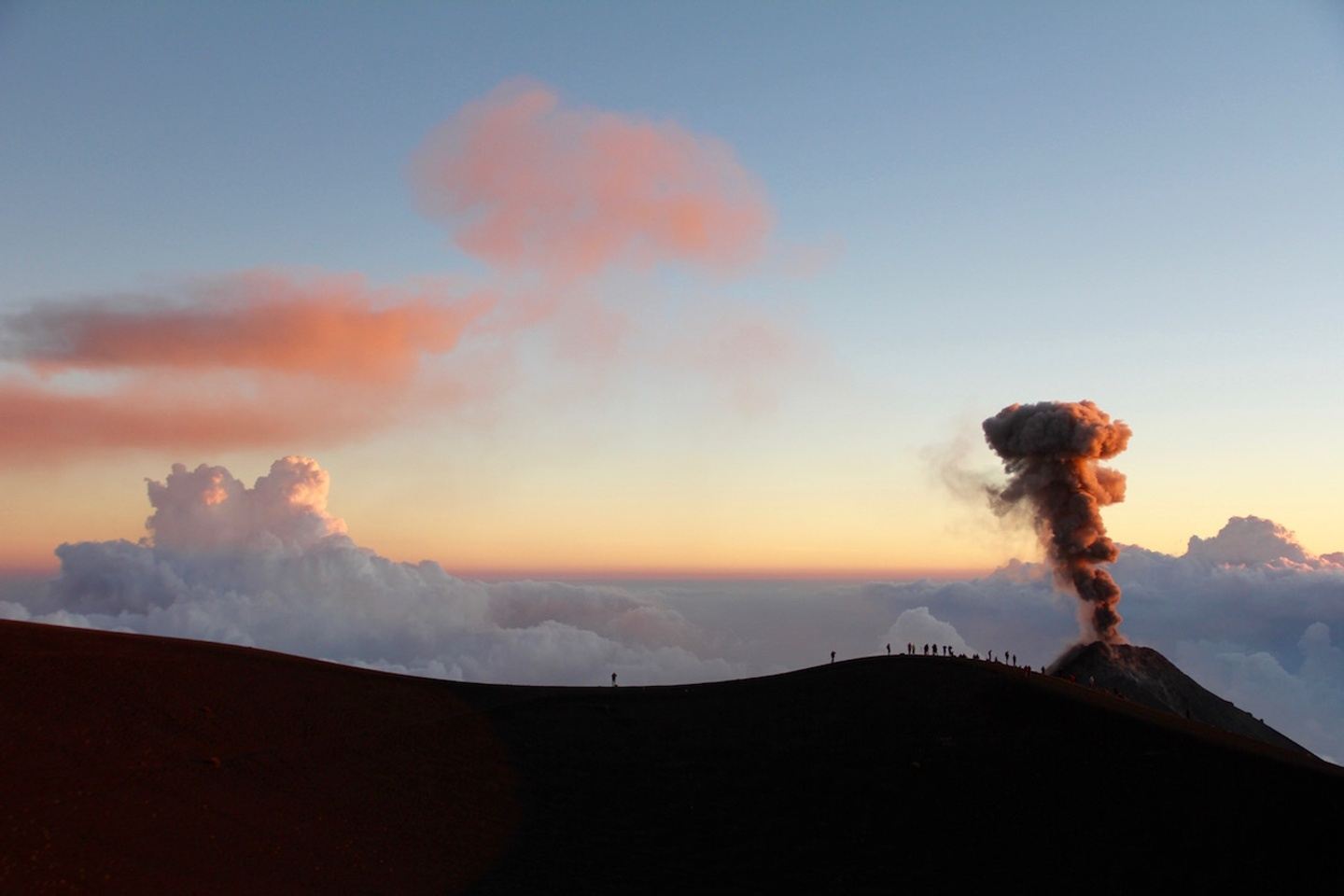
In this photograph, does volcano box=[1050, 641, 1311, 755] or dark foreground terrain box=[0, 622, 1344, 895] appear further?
volcano box=[1050, 641, 1311, 755]

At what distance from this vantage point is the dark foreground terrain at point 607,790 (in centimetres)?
3011

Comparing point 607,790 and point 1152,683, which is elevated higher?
point 1152,683

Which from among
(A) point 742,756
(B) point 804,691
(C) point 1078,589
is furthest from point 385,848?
(C) point 1078,589

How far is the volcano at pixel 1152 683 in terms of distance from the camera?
7775 cm

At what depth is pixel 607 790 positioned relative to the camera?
41.5 meters

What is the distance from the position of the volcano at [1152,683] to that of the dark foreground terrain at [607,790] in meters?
31.4

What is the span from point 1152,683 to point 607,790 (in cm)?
5989

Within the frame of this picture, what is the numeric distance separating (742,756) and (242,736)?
22719 millimetres

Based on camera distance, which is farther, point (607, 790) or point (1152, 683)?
point (1152, 683)

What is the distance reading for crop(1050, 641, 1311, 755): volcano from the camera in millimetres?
77750

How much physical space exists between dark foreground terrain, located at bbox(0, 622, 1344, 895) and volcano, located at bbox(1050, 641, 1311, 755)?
31.4 meters

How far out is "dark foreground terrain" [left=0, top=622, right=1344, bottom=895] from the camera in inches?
1185

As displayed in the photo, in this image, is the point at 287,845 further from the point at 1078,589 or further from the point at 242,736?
the point at 1078,589

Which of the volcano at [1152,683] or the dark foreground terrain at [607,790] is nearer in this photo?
the dark foreground terrain at [607,790]
